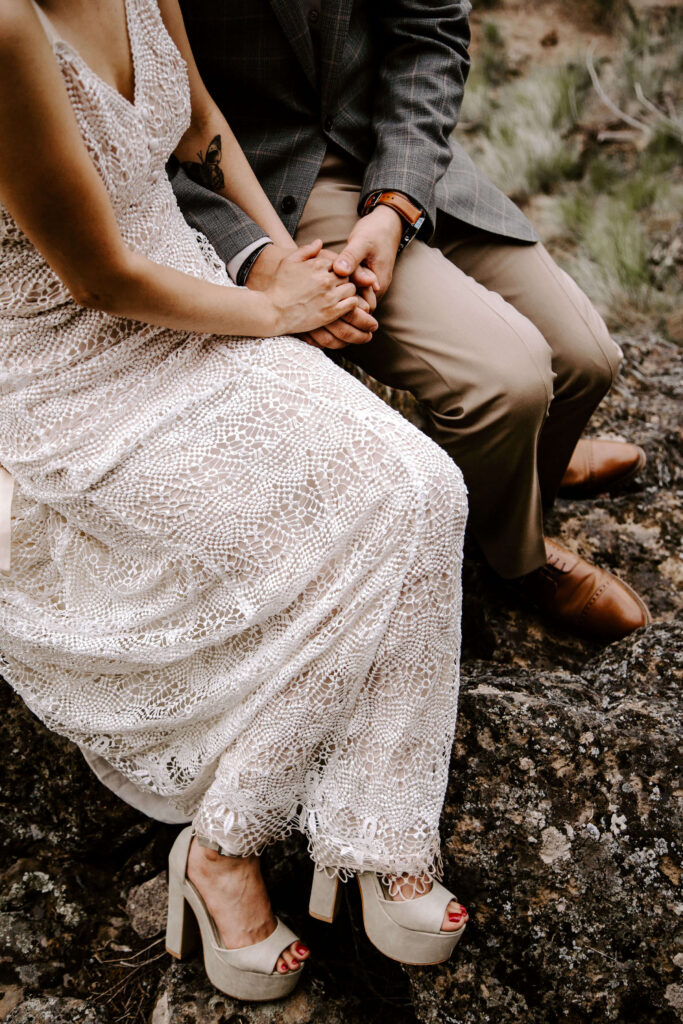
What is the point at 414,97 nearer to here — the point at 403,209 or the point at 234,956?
the point at 403,209

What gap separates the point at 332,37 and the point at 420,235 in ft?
1.64

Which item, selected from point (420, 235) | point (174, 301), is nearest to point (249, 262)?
point (174, 301)

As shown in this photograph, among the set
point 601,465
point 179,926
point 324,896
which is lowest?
point 179,926

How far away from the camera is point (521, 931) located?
146 centimetres

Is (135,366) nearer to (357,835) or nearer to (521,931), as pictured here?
(357,835)

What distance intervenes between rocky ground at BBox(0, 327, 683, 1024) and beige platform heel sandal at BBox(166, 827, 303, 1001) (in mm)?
64

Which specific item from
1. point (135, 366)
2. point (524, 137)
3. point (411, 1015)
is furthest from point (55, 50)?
point (524, 137)

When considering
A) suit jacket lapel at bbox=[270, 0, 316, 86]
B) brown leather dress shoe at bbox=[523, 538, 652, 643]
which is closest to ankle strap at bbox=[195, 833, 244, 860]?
brown leather dress shoe at bbox=[523, 538, 652, 643]

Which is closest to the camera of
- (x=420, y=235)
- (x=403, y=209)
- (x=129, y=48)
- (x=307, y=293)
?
(x=129, y=48)

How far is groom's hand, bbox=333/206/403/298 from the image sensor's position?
1.72 meters

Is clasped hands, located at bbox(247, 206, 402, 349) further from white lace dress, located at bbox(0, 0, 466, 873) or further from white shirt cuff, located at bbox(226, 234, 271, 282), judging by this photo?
white lace dress, located at bbox(0, 0, 466, 873)

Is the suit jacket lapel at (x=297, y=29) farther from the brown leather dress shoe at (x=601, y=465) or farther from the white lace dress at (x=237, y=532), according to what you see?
the brown leather dress shoe at (x=601, y=465)

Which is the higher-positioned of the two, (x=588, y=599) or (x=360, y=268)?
(x=360, y=268)

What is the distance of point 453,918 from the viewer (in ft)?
4.67
